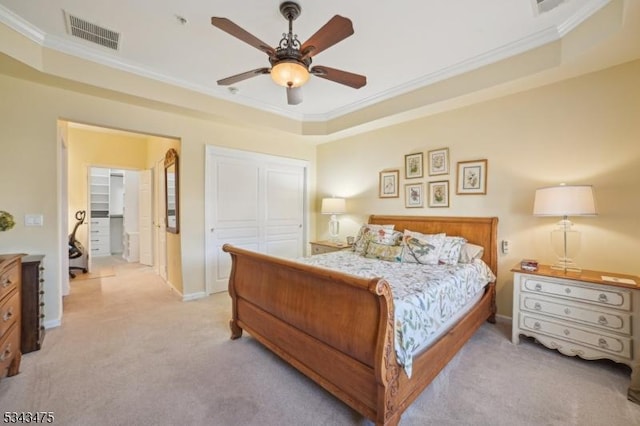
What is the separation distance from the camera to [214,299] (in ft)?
12.8

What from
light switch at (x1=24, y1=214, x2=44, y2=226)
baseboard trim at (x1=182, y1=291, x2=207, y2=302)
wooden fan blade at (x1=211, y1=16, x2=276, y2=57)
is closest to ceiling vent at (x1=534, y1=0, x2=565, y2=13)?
wooden fan blade at (x1=211, y1=16, x2=276, y2=57)

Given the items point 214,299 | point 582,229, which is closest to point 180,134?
point 214,299

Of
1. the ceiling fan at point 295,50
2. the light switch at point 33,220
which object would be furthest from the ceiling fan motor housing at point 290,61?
the light switch at point 33,220

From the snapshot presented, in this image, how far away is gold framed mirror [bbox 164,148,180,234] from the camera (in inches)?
157

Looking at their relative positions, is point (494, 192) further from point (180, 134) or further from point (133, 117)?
point (133, 117)

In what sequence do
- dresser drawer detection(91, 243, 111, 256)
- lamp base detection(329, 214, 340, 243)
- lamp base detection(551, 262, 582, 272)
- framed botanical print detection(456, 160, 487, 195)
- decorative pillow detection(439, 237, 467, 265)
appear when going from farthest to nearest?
dresser drawer detection(91, 243, 111, 256) < lamp base detection(329, 214, 340, 243) < framed botanical print detection(456, 160, 487, 195) < decorative pillow detection(439, 237, 467, 265) < lamp base detection(551, 262, 582, 272)

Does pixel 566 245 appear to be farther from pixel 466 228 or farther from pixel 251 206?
pixel 251 206

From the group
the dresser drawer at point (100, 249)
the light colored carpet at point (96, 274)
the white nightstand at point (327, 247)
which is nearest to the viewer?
the white nightstand at point (327, 247)

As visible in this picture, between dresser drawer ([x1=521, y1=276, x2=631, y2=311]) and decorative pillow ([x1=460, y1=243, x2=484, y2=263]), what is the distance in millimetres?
529

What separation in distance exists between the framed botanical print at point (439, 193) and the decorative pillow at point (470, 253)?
A: 2.18 ft

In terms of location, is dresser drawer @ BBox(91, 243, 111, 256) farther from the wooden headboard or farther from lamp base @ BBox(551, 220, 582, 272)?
lamp base @ BBox(551, 220, 582, 272)

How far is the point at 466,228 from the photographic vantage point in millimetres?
3338

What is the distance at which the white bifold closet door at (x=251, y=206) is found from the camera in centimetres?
412

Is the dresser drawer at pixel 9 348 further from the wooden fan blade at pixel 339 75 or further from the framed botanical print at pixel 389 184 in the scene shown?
the framed botanical print at pixel 389 184
